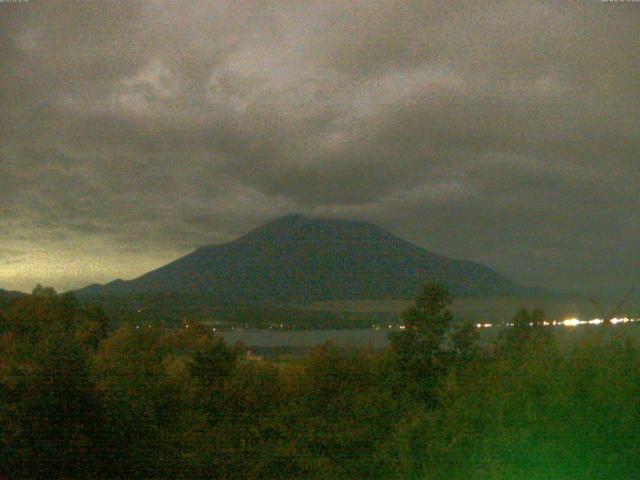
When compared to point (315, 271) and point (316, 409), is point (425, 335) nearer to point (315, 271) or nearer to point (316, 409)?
point (316, 409)

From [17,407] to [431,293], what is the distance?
12.1 m

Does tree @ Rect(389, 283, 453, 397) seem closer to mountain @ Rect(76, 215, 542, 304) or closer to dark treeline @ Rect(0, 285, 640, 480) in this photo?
dark treeline @ Rect(0, 285, 640, 480)

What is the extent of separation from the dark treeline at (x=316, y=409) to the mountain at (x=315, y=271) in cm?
1630

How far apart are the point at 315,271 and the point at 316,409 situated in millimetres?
42337

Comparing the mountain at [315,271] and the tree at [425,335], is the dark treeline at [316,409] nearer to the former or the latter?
the tree at [425,335]

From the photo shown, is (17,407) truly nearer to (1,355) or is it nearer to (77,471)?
(77,471)

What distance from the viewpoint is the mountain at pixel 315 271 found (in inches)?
1474

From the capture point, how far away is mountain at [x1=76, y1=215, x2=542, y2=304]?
37438mm

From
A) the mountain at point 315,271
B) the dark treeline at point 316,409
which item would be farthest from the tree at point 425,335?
the mountain at point 315,271

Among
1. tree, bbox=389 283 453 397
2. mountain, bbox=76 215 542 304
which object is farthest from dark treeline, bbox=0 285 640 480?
mountain, bbox=76 215 542 304

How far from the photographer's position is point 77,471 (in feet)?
24.3

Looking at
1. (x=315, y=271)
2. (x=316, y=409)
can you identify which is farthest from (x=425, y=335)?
(x=315, y=271)

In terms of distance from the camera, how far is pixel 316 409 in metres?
9.38

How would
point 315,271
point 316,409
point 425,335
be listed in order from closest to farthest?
point 316,409, point 425,335, point 315,271
